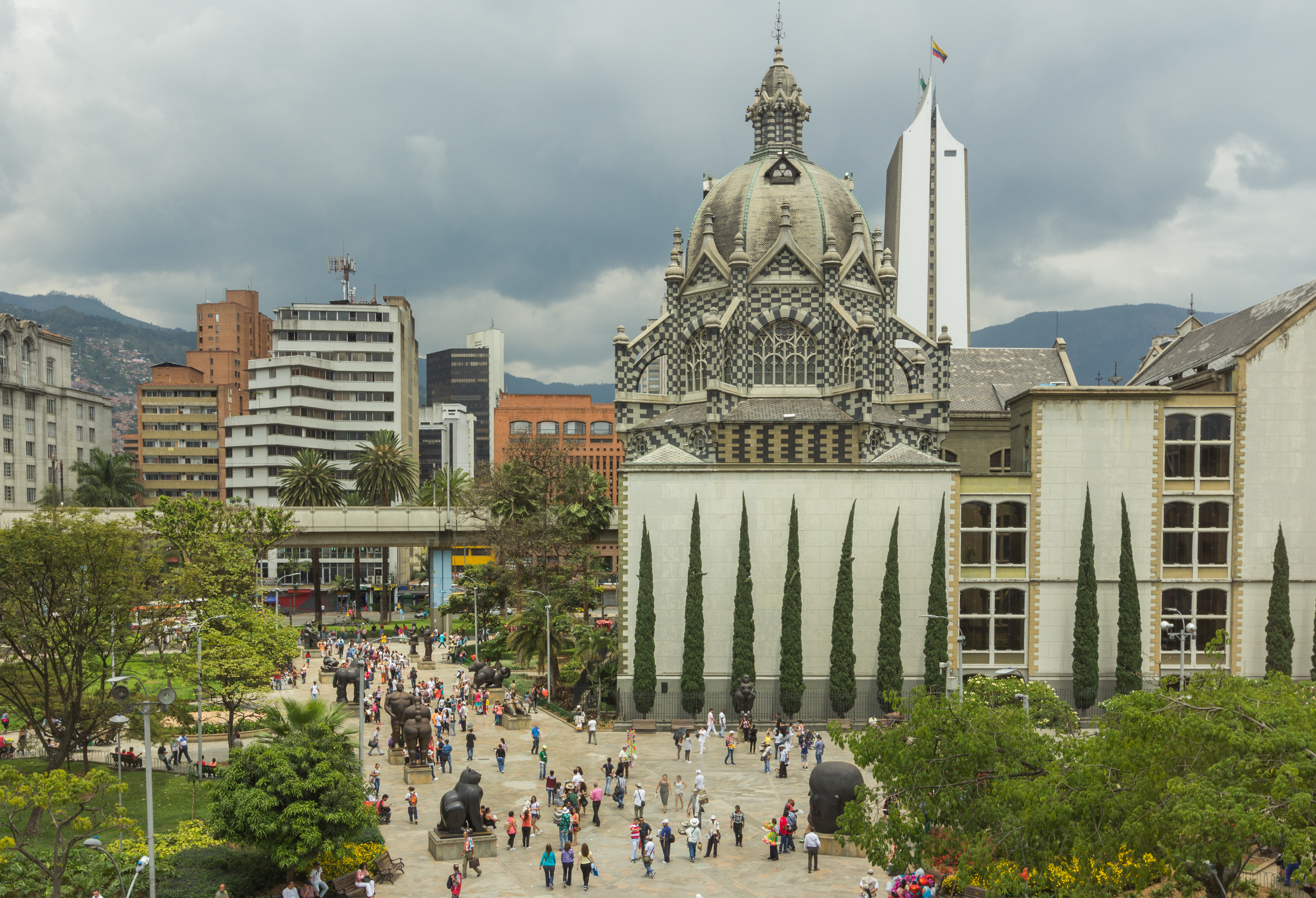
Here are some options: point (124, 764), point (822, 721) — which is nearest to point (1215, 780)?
point (822, 721)

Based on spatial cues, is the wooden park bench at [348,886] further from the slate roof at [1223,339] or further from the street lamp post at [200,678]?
the slate roof at [1223,339]

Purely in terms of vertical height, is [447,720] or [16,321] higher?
[16,321]

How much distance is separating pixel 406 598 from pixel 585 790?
92.9 m

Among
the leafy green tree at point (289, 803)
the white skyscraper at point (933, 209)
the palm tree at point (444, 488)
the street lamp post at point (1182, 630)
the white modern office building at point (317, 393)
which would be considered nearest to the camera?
the leafy green tree at point (289, 803)

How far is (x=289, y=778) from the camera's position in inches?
1059

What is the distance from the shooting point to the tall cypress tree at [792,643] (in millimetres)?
50594

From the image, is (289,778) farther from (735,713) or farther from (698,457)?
(698,457)

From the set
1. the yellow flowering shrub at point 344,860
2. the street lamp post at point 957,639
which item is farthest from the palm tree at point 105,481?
the yellow flowering shrub at point 344,860

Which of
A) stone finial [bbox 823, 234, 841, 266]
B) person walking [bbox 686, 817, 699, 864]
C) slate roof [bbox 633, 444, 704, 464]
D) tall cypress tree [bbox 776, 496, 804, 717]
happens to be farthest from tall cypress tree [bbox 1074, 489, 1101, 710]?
person walking [bbox 686, 817, 699, 864]

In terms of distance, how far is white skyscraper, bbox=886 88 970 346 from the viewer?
123750mm

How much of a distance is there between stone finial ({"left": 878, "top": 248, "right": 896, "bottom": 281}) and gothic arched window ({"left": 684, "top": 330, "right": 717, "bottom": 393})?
1207cm

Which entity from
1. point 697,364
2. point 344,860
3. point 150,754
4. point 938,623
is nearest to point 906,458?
point 938,623

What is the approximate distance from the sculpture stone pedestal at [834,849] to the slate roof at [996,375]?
37.5 meters

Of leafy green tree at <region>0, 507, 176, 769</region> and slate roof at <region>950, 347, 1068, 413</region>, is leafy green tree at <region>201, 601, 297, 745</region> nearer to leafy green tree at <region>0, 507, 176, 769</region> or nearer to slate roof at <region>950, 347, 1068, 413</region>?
leafy green tree at <region>0, 507, 176, 769</region>
